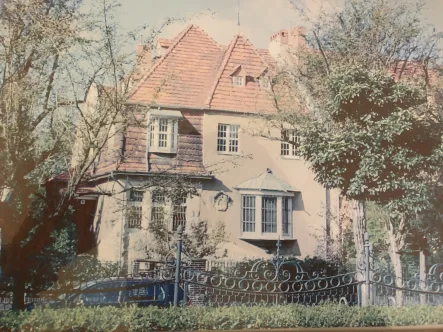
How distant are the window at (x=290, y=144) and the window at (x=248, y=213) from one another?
2.29ft

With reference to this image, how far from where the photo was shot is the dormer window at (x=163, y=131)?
4.48m

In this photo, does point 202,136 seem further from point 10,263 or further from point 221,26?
point 10,263

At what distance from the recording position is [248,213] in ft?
15.4

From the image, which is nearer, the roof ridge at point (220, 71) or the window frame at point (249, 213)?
the window frame at point (249, 213)

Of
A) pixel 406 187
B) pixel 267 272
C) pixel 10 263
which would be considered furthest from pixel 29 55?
pixel 406 187

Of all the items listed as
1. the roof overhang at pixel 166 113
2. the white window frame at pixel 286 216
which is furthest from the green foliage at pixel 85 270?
the white window frame at pixel 286 216

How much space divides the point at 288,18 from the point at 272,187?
175 cm

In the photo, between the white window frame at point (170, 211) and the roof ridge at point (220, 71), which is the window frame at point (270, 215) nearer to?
the white window frame at point (170, 211)

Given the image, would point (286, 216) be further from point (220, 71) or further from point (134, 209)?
point (220, 71)

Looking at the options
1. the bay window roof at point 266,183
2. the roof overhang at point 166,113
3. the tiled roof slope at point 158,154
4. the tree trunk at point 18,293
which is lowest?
the tree trunk at point 18,293

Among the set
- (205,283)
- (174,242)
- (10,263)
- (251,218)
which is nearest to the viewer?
(10,263)

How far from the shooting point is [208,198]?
463 cm

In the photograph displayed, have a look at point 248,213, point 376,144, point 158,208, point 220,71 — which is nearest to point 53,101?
point 158,208

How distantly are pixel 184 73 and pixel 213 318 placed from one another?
2.36 meters
